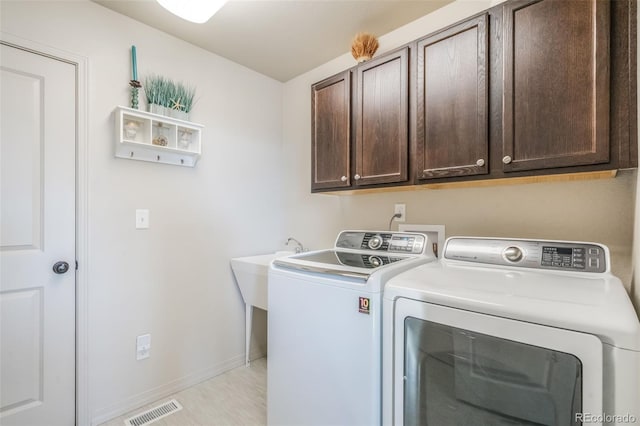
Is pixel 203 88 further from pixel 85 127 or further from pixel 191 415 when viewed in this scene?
pixel 191 415

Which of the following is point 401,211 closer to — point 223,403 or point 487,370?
point 487,370

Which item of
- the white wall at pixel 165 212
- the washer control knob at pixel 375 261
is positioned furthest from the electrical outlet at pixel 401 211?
the white wall at pixel 165 212

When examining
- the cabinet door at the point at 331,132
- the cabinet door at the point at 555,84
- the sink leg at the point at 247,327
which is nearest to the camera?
the cabinet door at the point at 555,84

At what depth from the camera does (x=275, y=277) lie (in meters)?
1.52

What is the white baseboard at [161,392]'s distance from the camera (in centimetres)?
176

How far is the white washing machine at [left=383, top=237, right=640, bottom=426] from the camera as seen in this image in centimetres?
73

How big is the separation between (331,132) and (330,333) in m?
1.26

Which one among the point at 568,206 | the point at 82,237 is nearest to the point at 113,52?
the point at 82,237

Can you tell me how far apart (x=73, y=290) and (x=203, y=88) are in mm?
1566

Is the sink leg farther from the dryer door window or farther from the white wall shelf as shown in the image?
the dryer door window

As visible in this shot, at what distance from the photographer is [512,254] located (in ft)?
4.31

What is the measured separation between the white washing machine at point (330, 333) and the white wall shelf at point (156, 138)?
3.62 ft

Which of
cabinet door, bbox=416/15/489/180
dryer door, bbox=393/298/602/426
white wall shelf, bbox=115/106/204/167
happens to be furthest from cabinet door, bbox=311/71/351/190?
dryer door, bbox=393/298/602/426

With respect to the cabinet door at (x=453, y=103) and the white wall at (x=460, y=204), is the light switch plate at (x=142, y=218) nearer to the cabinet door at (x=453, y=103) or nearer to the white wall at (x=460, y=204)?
the white wall at (x=460, y=204)
